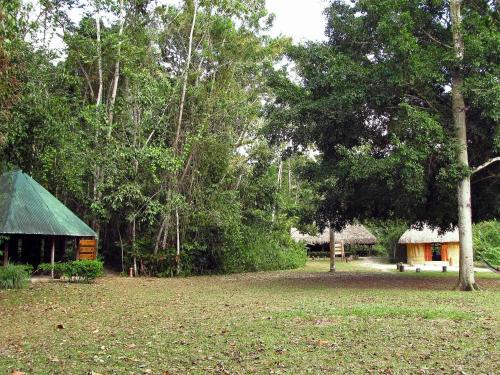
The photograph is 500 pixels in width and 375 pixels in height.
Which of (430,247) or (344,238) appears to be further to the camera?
(344,238)

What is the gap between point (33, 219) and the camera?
18.6 metres

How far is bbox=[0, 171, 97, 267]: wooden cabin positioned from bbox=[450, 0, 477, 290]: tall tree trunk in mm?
13581

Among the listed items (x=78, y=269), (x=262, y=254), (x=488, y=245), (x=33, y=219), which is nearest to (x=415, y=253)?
(x=488, y=245)

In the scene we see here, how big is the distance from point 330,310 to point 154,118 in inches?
586

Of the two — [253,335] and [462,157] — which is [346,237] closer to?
[462,157]

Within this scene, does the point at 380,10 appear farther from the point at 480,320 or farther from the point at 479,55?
the point at 480,320

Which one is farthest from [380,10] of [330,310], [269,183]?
[269,183]

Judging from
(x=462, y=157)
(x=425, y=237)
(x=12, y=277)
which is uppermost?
(x=462, y=157)

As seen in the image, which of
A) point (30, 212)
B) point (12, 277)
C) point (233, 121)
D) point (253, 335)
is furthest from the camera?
point (233, 121)

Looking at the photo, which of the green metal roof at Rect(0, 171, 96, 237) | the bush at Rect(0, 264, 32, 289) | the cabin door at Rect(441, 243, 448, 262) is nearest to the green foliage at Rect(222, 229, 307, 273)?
the green metal roof at Rect(0, 171, 96, 237)

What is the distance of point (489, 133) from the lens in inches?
623

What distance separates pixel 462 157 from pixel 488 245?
10.6m

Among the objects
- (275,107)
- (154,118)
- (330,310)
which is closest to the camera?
(330,310)


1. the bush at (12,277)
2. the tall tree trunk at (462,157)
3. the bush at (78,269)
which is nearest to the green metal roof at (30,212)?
the bush at (78,269)
